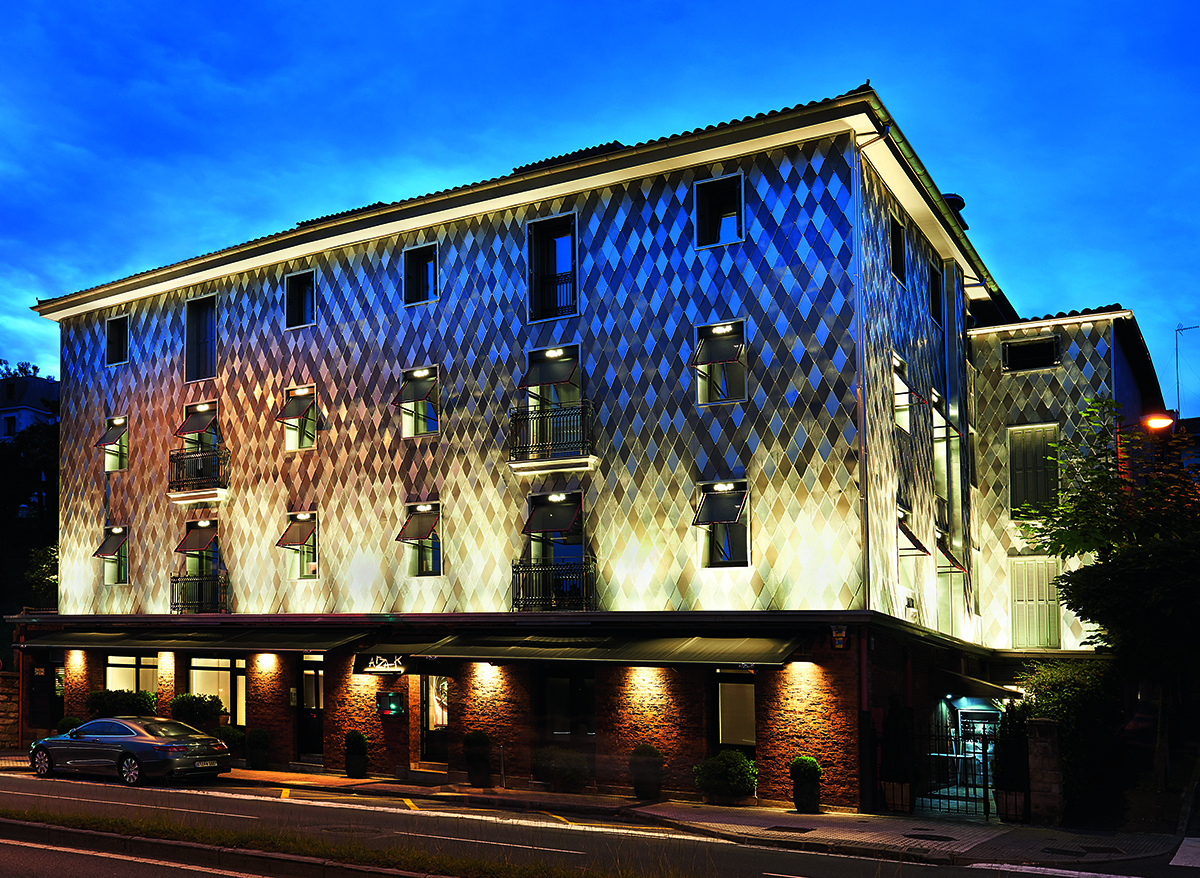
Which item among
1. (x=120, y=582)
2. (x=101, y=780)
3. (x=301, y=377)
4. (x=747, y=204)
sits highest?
(x=747, y=204)

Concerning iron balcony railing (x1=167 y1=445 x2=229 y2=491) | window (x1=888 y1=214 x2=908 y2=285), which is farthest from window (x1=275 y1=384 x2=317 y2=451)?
window (x1=888 y1=214 x2=908 y2=285)

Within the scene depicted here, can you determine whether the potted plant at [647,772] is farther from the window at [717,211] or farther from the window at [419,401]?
the window at [717,211]

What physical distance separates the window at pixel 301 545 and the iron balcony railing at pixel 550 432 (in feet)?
21.6

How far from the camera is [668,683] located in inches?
936

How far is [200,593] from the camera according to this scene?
104 feet

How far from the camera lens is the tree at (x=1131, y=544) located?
2125cm

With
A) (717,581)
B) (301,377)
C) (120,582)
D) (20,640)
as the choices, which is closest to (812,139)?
(717,581)

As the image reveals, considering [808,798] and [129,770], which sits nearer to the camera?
[808,798]

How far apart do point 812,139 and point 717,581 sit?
948 centimetres

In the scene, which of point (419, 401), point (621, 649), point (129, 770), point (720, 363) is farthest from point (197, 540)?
point (720, 363)

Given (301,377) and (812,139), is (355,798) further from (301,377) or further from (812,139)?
(812,139)

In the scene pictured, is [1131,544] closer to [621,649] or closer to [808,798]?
[808,798]

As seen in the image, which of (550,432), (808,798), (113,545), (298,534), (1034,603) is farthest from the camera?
(113,545)

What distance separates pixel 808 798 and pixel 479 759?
7769 mm
